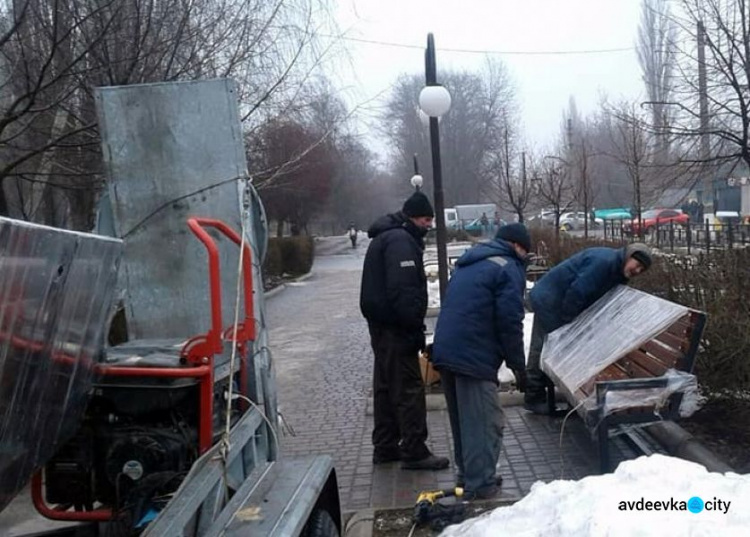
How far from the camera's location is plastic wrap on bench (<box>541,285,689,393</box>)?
546 centimetres

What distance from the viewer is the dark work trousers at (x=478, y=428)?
16.2 feet

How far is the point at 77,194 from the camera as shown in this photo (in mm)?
10359

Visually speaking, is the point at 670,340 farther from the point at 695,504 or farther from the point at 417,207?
the point at 695,504

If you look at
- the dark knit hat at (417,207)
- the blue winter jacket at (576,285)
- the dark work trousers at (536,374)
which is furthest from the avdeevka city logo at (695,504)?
the dark work trousers at (536,374)

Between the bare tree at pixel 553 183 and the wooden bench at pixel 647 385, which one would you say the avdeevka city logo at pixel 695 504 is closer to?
the wooden bench at pixel 647 385

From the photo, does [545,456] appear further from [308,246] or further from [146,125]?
[308,246]

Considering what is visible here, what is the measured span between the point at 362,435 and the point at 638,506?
427cm

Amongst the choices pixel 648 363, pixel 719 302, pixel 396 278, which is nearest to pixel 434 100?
pixel 396 278

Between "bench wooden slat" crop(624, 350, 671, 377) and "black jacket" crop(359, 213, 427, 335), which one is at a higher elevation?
"black jacket" crop(359, 213, 427, 335)

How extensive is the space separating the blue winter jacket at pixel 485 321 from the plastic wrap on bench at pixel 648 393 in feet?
1.83

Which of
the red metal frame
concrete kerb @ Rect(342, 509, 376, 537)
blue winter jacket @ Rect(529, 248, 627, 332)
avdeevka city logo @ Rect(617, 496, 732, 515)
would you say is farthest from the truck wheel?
blue winter jacket @ Rect(529, 248, 627, 332)

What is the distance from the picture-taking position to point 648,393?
5023 millimetres

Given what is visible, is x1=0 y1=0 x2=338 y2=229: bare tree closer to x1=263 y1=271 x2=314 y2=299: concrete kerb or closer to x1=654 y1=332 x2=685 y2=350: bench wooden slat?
x1=654 y1=332 x2=685 y2=350: bench wooden slat

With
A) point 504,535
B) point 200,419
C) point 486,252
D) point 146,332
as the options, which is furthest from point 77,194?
point 504,535
